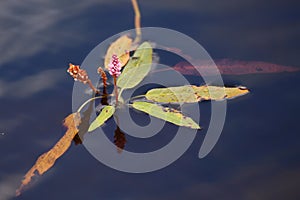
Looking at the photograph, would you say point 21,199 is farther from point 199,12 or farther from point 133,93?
point 199,12

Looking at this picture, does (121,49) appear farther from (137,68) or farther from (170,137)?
(170,137)

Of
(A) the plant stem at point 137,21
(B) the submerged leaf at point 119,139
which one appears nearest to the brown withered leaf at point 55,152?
(B) the submerged leaf at point 119,139

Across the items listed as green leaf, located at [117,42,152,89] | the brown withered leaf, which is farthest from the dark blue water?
green leaf, located at [117,42,152,89]

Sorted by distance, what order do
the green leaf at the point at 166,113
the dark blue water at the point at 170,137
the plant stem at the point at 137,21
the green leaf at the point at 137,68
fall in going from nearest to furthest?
the dark blue water at the point at 170,137 → the green leaf at the point at 166,113 → the green leaf at the point at 137,68 → the plant stem at the point at 137,21

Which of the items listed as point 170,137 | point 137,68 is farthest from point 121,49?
point 170,137

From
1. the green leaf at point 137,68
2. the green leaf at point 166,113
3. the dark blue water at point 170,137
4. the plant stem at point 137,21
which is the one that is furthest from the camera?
the plant stem at point 137,21

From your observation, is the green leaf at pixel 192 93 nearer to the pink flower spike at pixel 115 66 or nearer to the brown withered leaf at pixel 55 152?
the pink flower spike at pixel 115 66
